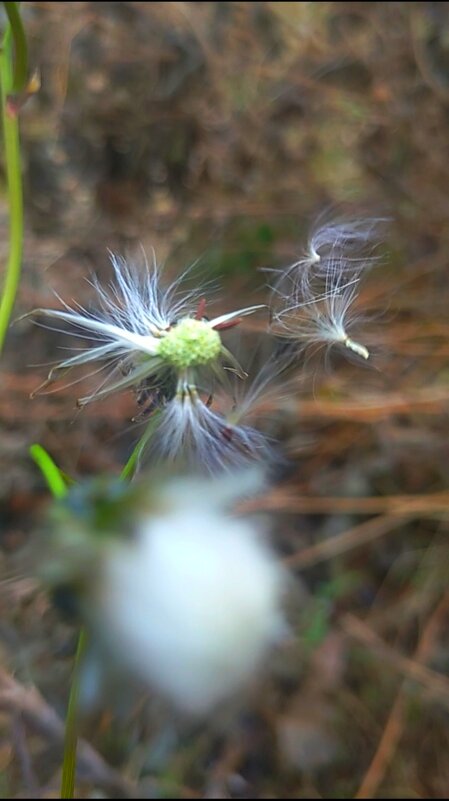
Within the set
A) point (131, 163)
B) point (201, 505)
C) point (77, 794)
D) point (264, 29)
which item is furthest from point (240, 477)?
point (264, 29)

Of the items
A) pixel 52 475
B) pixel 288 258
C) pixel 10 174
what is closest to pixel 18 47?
pixel 10 174

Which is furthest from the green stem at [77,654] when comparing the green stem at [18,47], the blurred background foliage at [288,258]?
the blurred background foliage at [288,258]

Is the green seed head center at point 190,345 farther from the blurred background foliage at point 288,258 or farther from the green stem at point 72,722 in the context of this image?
the blurred background foliage at point 288,258

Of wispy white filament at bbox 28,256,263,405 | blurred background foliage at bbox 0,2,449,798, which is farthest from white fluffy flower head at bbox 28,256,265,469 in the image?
blurred background foliage at bbox 0,2,449,798

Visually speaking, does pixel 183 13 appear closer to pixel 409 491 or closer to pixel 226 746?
pixel 409 491

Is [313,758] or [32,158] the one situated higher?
[32,158]

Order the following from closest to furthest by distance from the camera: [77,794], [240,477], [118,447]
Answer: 1. [240,477]
2. [77,794]
3. [118,447]

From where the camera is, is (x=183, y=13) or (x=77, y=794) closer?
(x=77, y=794)
